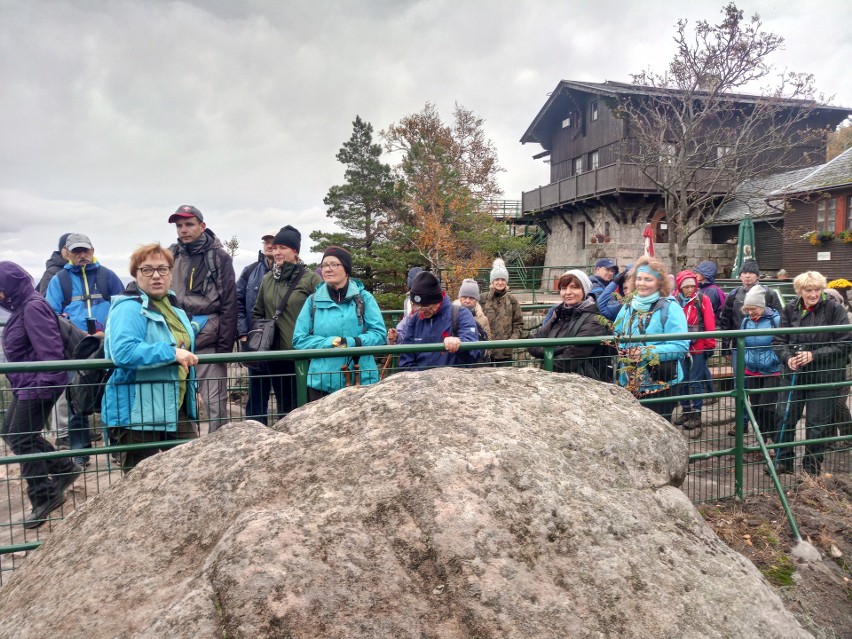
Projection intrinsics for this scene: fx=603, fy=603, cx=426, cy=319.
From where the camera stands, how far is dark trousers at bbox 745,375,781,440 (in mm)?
4844

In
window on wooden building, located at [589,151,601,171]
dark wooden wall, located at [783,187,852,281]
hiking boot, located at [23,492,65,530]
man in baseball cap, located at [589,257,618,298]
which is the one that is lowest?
hiking boot, located at [23,492,65,530]

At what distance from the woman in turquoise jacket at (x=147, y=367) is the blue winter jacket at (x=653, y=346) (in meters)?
2.91

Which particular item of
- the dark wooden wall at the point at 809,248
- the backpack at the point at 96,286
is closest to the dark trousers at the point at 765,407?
the backpack at the point at 96,286

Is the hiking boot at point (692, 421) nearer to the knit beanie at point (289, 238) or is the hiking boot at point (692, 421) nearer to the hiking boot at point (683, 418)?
the hiking boot at point (683, 418)

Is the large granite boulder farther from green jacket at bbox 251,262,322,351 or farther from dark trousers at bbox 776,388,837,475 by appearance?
dark trousers at bbox 776,388,837,475

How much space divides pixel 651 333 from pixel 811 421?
5.33 ft

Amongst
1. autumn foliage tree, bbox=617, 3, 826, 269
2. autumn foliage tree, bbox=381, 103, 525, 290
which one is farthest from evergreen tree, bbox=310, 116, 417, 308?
autumn foliage tree, bbox=617, 3, 826, 269

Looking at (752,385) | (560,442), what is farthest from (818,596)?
(560,442)

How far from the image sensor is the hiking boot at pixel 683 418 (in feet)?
14.1

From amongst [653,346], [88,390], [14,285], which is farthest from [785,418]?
[14,285]

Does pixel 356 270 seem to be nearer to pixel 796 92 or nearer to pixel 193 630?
pixel 796 92

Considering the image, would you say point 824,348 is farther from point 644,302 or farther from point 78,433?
point 78,433

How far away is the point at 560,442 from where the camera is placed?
223 cm

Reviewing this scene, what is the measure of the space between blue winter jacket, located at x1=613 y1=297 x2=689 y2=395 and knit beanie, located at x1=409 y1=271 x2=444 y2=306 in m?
1.34
